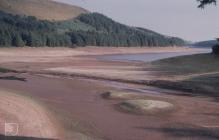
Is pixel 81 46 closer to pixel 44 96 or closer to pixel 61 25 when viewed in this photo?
pixel 61 25

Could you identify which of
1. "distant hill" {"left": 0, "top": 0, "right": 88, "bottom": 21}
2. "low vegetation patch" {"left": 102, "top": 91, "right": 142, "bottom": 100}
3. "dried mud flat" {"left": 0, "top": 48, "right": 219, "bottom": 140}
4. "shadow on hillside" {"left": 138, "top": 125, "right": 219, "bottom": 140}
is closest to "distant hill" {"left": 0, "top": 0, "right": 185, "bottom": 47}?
"distant hill" {"left": 0, "top": 0, "right": 88, "bottom": 21}

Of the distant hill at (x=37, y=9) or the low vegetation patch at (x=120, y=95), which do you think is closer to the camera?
the low vegetation patch at (x=120, y=95)

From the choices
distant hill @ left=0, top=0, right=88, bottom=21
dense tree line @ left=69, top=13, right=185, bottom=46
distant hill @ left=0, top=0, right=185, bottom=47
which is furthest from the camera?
distant hill @ left=0, top=0, right=88, bottom=21

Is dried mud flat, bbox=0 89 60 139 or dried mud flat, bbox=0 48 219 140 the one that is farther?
dried mud flat, bbox=0 48 219 140

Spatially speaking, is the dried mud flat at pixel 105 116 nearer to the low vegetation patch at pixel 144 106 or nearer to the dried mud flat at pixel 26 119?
the dried mud flat at pixel 26 119

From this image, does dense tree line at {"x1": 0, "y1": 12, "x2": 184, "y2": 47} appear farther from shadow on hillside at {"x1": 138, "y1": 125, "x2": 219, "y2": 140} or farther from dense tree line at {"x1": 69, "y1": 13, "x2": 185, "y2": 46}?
shadow on hillside at {"x1": 138, "y1": 125, "x2": 219, "y2": 140}

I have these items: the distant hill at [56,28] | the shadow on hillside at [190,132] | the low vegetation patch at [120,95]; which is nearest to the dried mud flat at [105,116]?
the shadow on hillside at [190,132]

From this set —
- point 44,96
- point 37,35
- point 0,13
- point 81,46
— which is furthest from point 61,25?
point 44,96
